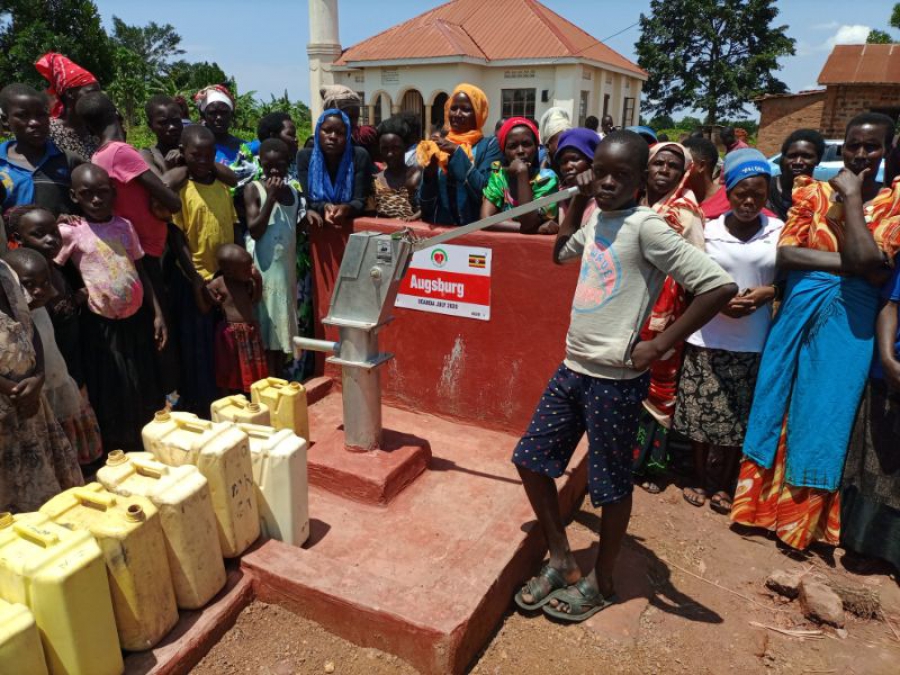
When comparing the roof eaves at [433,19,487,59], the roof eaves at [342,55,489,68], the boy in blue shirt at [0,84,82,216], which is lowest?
the boy in blue shirt at [0,84,82,216]

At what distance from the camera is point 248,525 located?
2400 mm

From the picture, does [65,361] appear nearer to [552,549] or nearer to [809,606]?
[552,549]

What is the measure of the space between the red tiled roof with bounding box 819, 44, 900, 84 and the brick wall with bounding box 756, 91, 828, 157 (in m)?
0.69

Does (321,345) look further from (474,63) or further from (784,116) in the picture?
(474,63)

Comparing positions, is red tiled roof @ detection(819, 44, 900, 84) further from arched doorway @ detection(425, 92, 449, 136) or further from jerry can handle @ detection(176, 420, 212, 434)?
jerry can handle @ detection(176, 420, 212, 434)

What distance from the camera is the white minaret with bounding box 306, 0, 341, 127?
18.6 meters

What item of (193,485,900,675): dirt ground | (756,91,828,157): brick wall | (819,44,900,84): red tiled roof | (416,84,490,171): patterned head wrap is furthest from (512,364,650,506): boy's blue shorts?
(819,44,900,84): red tiled roof

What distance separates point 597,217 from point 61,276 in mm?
2411

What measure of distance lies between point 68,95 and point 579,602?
3.95 meters

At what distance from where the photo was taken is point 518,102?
21.9 m

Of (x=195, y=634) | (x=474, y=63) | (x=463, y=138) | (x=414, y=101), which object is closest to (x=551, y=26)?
(x=474, y=63)

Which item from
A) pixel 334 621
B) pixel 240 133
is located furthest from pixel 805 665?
pixel 240 133

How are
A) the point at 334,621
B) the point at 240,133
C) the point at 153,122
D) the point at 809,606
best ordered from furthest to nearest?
1. the point at 240,133
2. the point at 153,122
3. the point at 809,606
4. the point at 334,621

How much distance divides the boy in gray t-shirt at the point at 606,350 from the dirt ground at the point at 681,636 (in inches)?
6.7
